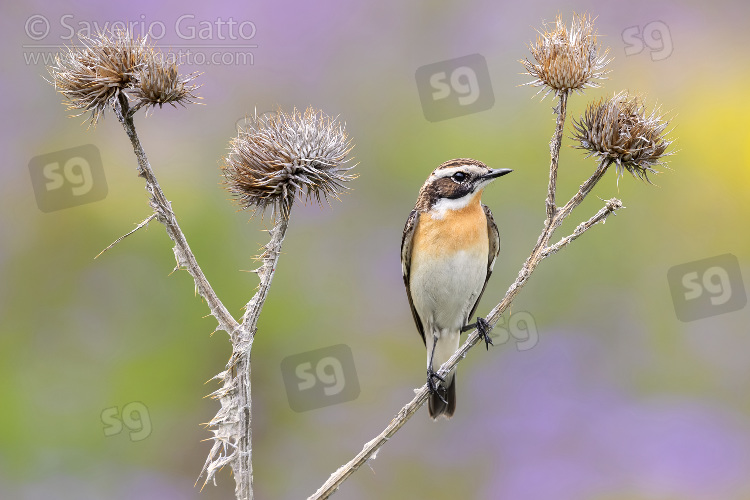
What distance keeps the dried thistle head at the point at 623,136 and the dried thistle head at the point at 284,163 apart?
98cm

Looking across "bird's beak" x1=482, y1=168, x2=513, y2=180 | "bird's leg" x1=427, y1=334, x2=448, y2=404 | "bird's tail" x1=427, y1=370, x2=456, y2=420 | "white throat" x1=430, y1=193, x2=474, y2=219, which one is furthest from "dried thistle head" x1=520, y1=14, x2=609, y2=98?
"bird's tail" x1=427, y1=370, x2=456, y2=420

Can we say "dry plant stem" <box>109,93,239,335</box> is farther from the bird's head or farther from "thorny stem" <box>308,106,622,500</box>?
the bird's head

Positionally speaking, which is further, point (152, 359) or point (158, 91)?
point (152, 359)

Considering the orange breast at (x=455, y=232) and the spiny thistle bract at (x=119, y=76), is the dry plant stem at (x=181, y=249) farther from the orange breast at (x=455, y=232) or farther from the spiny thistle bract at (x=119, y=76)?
the orange breast at (x=455, y=232)

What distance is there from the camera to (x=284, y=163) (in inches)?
134

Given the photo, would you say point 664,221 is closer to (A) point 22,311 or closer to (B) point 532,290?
(B) point 532,290

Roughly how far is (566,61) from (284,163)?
120 centimetres

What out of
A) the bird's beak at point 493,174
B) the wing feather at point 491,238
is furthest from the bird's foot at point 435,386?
the bird's beak at point 493,174

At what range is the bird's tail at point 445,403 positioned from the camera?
5.46 meters

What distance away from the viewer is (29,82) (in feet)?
20.5

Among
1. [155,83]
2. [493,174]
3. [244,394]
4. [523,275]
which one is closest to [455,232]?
[493,174]

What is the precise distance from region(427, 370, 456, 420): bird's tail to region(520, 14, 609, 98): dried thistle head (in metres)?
2.58

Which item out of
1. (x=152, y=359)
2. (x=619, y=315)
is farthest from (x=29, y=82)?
(x=619, y=315)

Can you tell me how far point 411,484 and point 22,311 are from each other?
9.42ft
